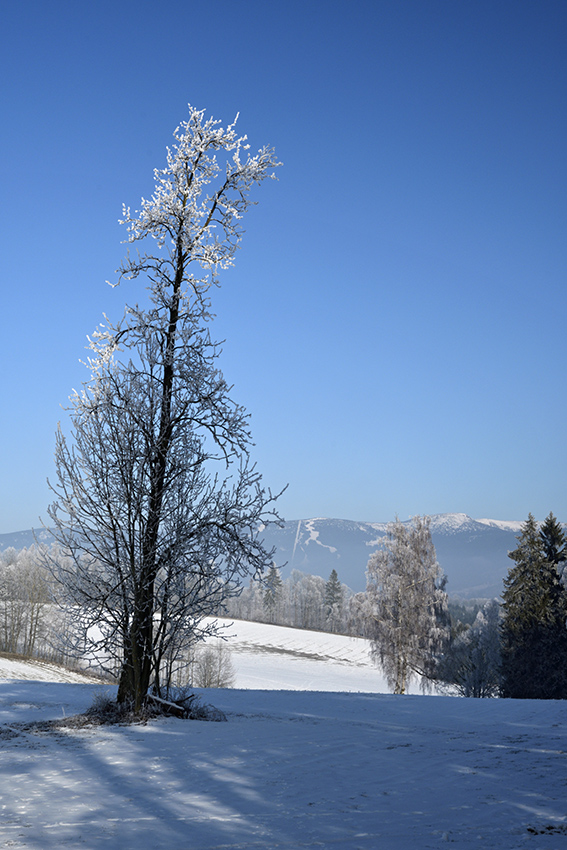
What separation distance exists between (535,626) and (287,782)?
2599 centimetres

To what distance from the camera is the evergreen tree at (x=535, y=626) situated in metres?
26.7

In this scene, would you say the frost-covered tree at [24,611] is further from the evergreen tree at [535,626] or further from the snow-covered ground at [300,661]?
the evergreen tree at [535,626]

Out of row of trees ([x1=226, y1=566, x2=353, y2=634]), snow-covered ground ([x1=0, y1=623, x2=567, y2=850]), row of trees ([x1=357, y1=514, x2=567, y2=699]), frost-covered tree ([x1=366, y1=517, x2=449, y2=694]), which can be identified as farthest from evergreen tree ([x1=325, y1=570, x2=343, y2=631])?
snow-covered ground ([x1=0, y1=623, x2=567, y2=850])

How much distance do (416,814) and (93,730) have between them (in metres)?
4.34

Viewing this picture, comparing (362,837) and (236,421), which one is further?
(236,421)

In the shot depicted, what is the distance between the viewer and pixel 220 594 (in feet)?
29.6

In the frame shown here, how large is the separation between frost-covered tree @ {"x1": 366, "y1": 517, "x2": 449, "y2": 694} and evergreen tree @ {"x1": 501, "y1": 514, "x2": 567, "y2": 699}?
3.26m

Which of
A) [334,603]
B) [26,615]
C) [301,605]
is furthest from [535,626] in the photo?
[301,605]

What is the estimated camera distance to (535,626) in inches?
1077

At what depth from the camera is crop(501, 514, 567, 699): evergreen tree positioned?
26.7 meters

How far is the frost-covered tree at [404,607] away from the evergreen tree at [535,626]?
3.26 m

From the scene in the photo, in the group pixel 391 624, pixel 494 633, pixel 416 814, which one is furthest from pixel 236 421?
pixel 494 633

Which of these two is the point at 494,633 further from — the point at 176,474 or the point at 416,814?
the point at 416,814

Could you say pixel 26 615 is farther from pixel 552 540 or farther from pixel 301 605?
pixel 301 605
